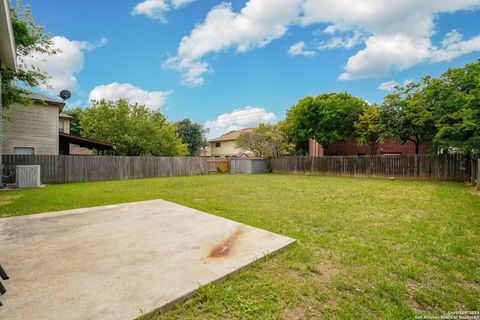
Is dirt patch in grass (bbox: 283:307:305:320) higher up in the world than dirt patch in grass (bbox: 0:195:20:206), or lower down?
higher up

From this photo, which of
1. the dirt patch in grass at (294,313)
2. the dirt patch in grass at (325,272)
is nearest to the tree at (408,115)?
the dirt patch in grass at (325,272)

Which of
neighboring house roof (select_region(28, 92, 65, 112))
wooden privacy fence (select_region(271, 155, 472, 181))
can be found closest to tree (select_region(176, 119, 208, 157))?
wooden privacy fence (select_region(271, 155, 472, 181))

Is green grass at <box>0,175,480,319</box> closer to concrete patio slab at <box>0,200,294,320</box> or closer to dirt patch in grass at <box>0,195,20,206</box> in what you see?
concrete patio slab at <box>0,200,294,320</box>

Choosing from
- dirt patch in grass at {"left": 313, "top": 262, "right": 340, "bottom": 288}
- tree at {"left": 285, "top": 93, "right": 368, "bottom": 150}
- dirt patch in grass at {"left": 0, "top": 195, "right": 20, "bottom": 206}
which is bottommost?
dirt patch in grass at {"left": 0, "top": 195, "right": 20, "bottom": 206}

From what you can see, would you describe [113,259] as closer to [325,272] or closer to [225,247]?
[225,247]

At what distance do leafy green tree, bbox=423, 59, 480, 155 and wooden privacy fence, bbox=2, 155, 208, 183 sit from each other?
50.7 ft

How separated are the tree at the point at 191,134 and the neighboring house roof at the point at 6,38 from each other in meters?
31.3

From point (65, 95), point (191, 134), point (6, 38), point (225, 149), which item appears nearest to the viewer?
point (6, 38)

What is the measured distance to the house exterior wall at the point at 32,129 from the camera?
13.0 metres

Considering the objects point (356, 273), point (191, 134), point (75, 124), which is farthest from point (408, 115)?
point (75, 124)

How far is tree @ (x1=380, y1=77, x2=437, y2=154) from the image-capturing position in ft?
41.7

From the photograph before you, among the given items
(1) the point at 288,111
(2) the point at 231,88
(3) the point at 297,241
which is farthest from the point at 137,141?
(3) the point at 297,241

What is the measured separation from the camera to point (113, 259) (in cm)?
252

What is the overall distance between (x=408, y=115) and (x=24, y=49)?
65.8 feet
